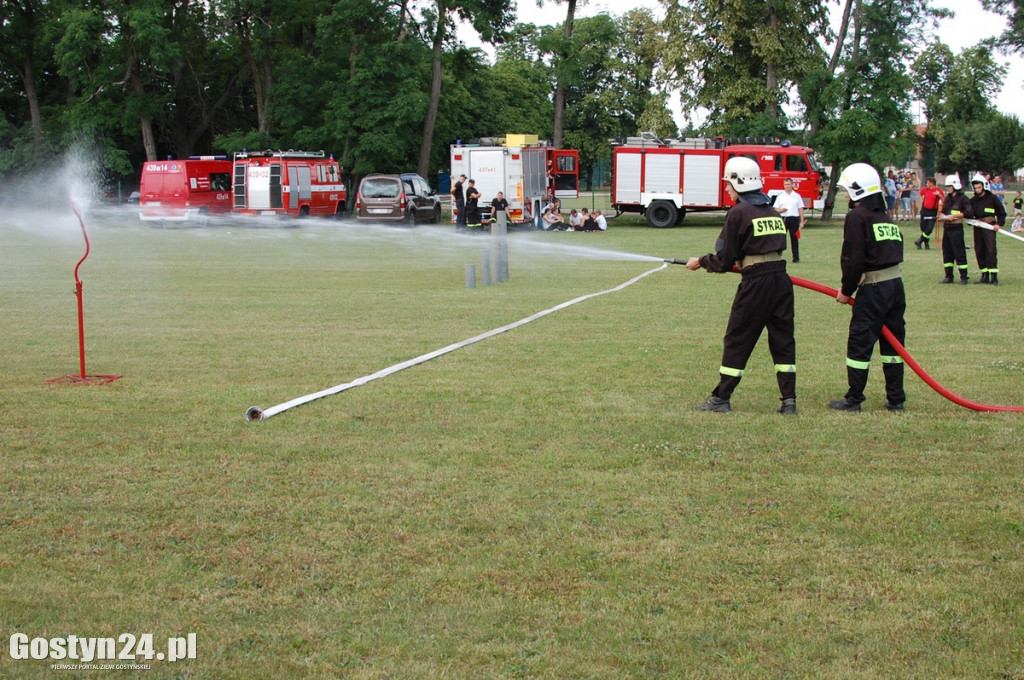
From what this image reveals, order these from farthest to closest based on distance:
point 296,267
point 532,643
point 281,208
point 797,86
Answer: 1. point 797,86
2. point 281,208
3. point 296,267
4. point 532,643

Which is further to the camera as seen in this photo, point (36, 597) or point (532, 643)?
point (36, 597)

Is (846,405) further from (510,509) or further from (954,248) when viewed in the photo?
(954,248)

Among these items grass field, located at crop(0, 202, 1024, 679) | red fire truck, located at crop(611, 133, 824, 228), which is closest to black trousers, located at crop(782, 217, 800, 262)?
grass field, located at crop(0, 202, 1024, 679)

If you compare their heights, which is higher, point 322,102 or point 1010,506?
point 322,102

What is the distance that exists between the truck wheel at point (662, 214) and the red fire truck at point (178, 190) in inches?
604

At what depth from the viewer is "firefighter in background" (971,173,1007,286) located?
16953mm

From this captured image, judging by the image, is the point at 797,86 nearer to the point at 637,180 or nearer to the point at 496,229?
the point at 637,180

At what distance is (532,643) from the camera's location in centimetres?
411

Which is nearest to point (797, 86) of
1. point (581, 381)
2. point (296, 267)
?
point (296, 267)

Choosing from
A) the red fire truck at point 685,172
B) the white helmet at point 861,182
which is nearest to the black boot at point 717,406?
the white helmet at point 861,182

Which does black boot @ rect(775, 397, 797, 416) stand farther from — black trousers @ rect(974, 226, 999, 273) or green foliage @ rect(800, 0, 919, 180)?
green foliage @ rect(800, 0, 919, 180)

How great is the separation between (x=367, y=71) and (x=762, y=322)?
129ft

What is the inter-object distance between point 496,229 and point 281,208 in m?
18.3

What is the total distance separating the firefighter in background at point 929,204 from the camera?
24.4m
